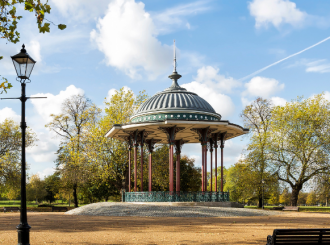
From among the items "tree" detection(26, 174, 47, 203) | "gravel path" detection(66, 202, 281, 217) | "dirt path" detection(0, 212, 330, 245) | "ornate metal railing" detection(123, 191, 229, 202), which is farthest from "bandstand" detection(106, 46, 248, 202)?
"tree" detection(26, 174, 47, 203)

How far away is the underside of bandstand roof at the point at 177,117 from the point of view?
27.0 meters

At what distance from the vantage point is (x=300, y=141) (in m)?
38.1

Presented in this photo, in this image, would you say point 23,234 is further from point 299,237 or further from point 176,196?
point 176,196

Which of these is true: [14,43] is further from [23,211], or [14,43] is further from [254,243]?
[254,243]

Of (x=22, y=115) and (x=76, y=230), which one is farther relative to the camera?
(x=76, y=230)

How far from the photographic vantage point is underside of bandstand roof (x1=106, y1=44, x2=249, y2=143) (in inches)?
1062

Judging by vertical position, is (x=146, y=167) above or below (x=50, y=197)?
above

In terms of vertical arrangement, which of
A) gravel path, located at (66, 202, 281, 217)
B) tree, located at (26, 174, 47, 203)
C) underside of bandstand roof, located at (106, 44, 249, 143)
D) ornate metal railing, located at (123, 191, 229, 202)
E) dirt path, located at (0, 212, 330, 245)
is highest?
underside of bandstand roof, located at (106, 44, 249, 143)

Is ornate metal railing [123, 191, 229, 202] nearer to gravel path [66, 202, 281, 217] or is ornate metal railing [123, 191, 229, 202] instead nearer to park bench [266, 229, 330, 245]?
gravel path [66, 202, 281, 217]

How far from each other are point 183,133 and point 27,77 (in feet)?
75.7

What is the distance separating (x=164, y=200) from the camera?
26.6 m

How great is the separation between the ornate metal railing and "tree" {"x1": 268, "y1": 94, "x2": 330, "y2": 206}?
14230 mm

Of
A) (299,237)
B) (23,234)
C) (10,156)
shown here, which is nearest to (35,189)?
(10,156)

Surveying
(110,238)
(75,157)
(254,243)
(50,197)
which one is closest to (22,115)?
(110,238)
